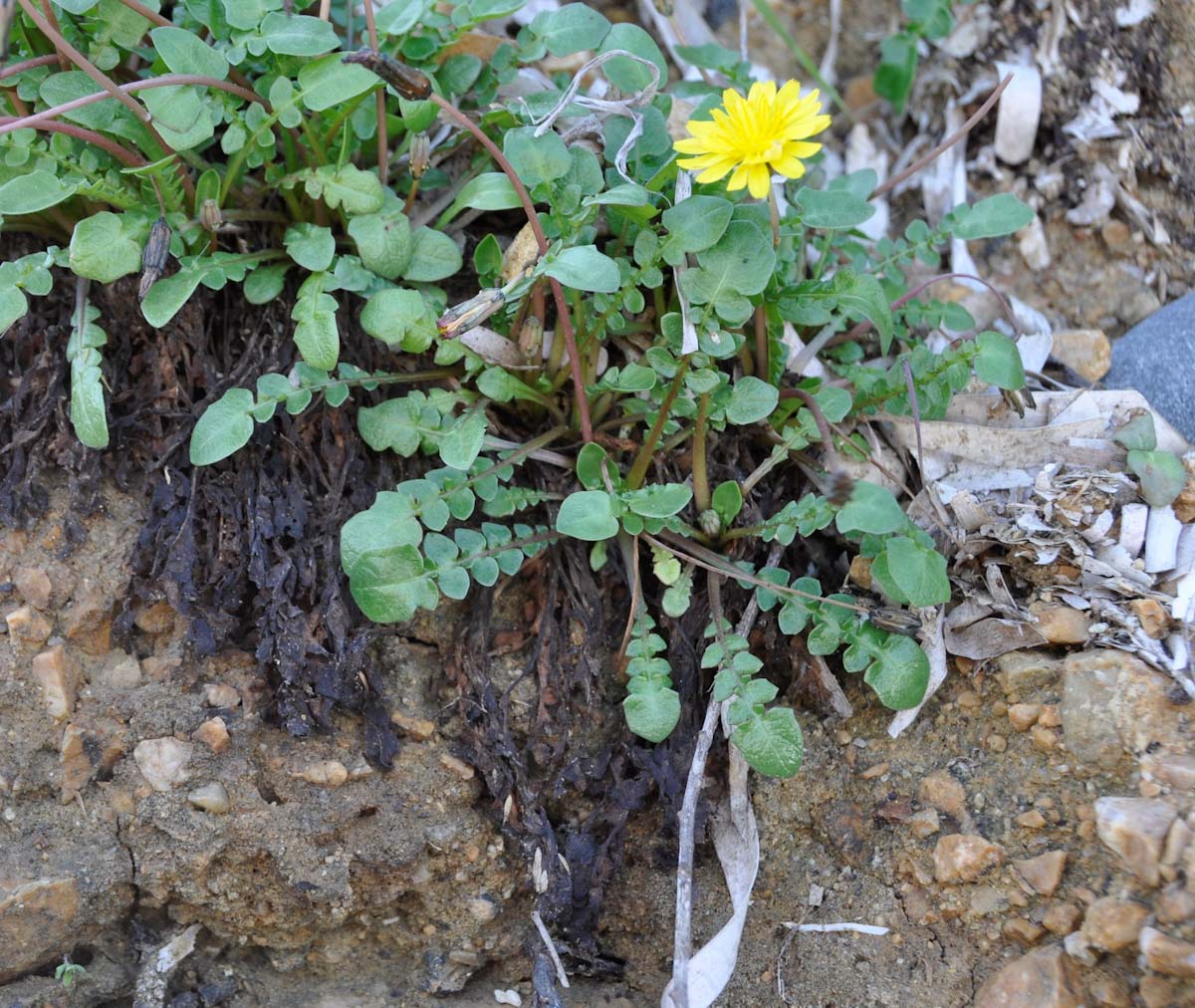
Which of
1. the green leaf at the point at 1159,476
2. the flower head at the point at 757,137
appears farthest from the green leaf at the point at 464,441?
the green leaf at the point at 1159,476

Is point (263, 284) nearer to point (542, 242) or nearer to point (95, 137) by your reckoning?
point (95, 137)

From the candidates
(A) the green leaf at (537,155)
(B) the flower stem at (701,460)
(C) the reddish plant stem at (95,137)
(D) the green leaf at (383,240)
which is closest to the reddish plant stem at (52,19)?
(C) the reddish plant stem at (95,137)

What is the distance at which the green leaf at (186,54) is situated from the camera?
78.4 inches

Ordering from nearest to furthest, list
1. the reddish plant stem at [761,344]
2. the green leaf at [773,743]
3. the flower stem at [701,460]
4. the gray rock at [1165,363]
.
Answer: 1. the green leaf at [773,743]
2. the flower stem at [701,460]
3. the reddish plant stem at [761,344]
4. the gray rock at [1165,363]

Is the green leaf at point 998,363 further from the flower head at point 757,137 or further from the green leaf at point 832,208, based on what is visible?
the flower head at point 757,137

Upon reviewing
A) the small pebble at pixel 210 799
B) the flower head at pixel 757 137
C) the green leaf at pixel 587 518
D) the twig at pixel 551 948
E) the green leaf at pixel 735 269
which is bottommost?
the twig at pixel 551 948

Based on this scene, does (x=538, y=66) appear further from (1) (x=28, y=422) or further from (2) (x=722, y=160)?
(1) (x=28, y=422)

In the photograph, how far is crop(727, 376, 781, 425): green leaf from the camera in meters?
2.07

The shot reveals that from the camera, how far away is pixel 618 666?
221 cm

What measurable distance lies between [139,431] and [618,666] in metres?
1.11

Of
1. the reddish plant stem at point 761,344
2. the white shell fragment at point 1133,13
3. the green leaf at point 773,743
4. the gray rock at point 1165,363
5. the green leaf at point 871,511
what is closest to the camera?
the green leaf at point 871,511

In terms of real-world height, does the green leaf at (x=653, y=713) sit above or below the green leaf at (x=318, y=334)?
below

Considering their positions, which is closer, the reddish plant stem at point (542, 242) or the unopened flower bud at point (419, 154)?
the reddish plant stem at point (542, 242)

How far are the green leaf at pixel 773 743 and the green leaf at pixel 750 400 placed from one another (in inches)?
22.1
